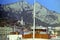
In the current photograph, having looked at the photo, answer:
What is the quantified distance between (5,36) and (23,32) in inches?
15.2

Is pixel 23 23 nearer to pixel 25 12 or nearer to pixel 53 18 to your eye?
pixel 25 12

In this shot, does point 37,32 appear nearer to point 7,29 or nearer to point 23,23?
point 23,23

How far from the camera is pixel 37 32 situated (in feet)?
13.8

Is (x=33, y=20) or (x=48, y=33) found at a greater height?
(x=33, y=20)

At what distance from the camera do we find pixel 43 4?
166 inches

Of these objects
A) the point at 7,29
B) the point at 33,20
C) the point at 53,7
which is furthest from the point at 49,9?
the point at 7,29

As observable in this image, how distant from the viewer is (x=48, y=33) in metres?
4.18

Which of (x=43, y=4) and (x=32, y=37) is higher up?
(x=43, y=4)

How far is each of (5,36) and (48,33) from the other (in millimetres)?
882

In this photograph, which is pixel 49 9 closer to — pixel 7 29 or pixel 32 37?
pixel 32 37

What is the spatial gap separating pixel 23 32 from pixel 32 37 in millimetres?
208

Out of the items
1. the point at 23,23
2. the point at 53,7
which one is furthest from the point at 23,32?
the point at 53,7

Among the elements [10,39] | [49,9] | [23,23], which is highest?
[49,9]

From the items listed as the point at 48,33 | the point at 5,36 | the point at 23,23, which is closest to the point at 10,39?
the point at 5,36
